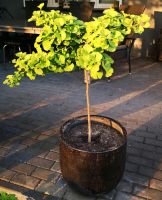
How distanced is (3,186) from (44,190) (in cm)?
37

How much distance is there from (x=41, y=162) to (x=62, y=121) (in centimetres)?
93

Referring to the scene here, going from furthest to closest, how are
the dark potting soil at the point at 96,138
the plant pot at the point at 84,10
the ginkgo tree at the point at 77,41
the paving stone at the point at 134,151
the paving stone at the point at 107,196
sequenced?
the plant pot at the point at 84,10
the paving stone at the point at 134,151
the paving stone at the point at 107,196
the dark potting soil at the point at 96,138
the ginkgo tree at the point at 77,41

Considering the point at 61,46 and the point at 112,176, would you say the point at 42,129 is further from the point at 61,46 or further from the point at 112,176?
the point at 61,46

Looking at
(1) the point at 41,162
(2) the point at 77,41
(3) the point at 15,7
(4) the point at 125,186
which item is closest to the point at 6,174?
(1) the point at 41,162

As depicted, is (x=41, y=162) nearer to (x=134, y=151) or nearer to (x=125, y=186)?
(x=125, y=186)

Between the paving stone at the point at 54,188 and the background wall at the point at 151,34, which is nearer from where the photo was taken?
the paving stone at the point at 54,188

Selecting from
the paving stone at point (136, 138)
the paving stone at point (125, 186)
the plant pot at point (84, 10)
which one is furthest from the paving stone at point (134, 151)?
the plant pot at point (84, 10)

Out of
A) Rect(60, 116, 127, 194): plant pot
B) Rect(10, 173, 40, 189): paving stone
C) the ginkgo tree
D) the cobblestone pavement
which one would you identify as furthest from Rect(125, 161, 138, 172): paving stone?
the ginkgo tree

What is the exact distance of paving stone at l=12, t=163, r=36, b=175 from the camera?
8.80 feet

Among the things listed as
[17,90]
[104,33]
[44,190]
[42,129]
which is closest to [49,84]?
[17,90]

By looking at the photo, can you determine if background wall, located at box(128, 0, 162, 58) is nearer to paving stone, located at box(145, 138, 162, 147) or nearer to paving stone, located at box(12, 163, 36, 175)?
paving stone, located at box(145, 138, 162, 147)

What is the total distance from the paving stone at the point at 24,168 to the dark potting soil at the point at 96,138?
0.63 m

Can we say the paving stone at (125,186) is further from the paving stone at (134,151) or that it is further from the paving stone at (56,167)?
the paving stone at (56,167)

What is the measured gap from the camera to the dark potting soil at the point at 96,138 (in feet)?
7.39
